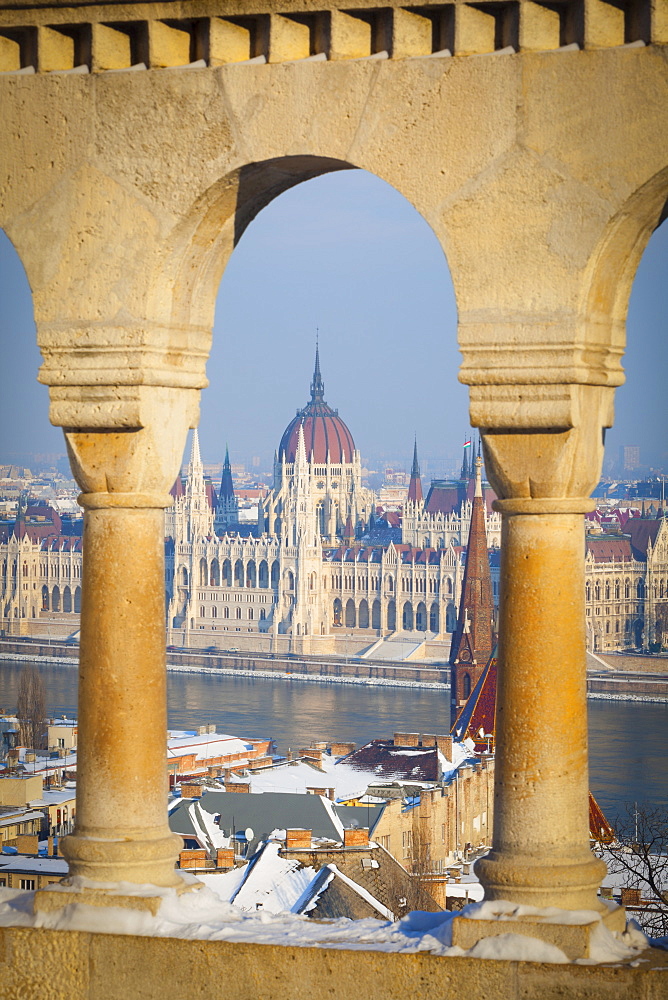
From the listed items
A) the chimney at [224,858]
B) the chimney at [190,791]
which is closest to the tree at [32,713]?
the chimney at [190,791]

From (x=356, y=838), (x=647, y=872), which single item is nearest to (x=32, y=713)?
(x=356, y=838)

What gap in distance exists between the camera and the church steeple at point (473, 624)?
5509cm

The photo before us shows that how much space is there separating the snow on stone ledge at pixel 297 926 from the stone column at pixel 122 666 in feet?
0.26

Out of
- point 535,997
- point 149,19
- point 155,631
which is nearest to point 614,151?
point 149,19

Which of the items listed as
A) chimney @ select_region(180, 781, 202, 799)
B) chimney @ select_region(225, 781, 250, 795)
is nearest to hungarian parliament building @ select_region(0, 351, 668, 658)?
chimney @ select_region(225, 781, 250, 795)

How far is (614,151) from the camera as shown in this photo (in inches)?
143

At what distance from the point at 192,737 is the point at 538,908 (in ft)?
134

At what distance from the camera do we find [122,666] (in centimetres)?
399

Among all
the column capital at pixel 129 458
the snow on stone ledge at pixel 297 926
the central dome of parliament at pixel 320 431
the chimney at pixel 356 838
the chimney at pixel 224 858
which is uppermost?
→ the central dome of parliament at pixel 320 431

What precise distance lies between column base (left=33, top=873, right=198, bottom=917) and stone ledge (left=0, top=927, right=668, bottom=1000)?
72 millimetres

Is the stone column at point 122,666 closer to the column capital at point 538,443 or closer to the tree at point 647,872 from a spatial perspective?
the column capital at point 538,443

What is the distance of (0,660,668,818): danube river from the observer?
1652 inches

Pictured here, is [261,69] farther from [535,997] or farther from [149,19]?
[535,997]

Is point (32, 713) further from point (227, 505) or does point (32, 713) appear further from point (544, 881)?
point (227, 505)
